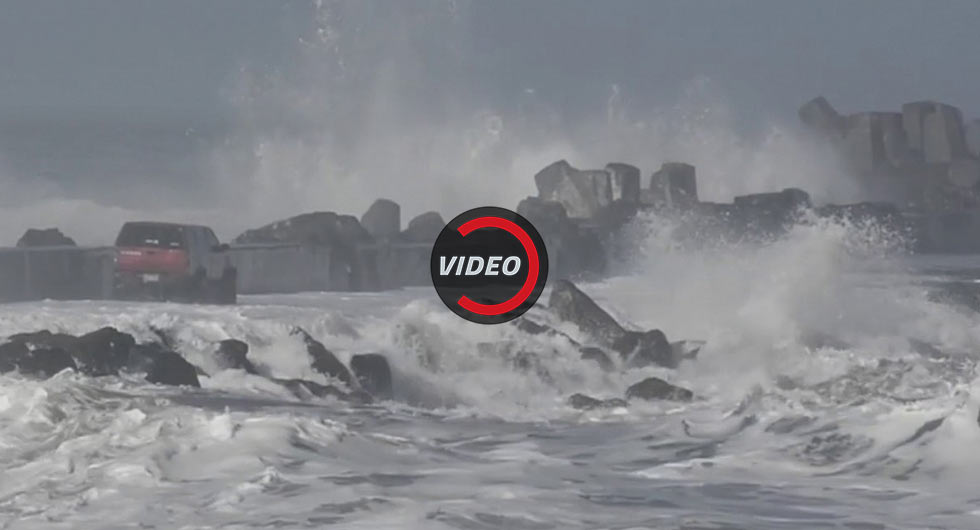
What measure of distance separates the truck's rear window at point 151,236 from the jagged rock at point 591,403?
7384 millimetres

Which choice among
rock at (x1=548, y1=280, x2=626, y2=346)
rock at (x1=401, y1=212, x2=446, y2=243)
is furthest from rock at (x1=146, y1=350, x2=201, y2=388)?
rock at (x1=401, y1=212, x2=446, y2=243)

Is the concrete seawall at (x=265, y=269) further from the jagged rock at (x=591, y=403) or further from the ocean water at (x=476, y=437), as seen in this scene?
the jagged rock at (x=591, y=403)

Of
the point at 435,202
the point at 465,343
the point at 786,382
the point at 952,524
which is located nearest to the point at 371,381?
the point at 465,343

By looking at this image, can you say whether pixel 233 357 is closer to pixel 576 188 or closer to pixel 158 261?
pixel 158 261

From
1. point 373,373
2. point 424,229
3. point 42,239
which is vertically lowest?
point 373,373

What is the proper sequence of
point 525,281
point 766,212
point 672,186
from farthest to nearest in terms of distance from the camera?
point 672,186 < point 766,212 < point 525,281

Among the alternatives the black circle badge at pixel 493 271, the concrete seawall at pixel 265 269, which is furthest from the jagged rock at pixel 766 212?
the black circle badge at pixel 493 271

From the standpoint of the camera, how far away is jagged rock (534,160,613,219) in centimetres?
5206

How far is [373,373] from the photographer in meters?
19.9

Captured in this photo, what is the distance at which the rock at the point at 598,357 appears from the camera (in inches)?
877

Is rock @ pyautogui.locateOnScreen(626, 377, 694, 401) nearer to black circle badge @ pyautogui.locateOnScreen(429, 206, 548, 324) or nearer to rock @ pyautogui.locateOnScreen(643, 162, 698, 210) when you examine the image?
black circle badge @ pyautogui.locateOnScreen(429, 206, 548, 324)

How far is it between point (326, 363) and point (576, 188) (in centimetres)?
3380

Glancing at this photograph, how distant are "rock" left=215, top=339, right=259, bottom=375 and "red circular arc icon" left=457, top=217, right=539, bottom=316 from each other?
11.3ft

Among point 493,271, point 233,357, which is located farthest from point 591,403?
point 233,357
